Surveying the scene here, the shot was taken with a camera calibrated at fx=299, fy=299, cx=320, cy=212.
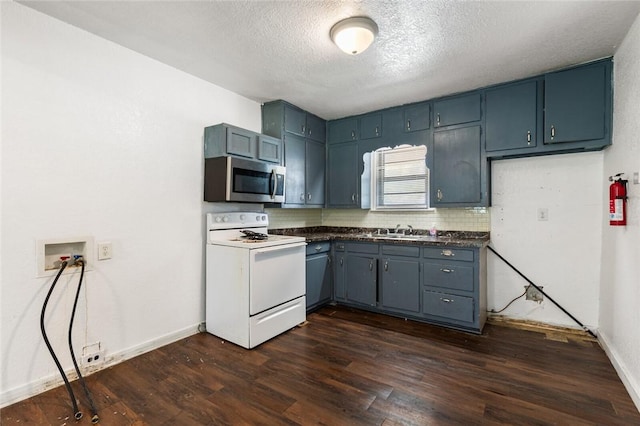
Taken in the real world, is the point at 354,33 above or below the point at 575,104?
above

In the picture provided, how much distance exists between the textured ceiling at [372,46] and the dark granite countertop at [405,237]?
63.8 inches

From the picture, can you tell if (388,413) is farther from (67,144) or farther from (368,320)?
(67,144)

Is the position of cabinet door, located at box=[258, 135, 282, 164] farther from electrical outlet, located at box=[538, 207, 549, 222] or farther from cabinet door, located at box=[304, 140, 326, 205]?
electrical outlet, located at box=[538, 207, 549, 222]

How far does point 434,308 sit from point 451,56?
7.85 feet

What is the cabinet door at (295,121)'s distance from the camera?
361 cm

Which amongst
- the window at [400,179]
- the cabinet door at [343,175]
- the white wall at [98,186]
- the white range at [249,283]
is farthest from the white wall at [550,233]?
the white wall at [98,186]

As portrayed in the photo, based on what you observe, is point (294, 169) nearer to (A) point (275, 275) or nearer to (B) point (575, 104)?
(A) point (275, 275)

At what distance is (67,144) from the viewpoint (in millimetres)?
2107

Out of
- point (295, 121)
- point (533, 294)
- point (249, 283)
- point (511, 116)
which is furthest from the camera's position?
point (295, 121)

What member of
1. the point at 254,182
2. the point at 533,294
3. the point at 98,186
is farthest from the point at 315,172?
the point at 533,294

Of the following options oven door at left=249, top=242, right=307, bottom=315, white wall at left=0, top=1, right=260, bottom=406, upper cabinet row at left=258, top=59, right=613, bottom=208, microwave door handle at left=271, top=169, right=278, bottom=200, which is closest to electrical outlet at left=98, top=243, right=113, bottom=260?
white wall at left=0, top=1, right=260, bottom=406

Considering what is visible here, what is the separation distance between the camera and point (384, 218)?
13.6ft

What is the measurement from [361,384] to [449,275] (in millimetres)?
1513

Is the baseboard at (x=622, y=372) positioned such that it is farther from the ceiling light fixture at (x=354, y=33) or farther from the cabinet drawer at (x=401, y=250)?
the ceiling light fixture at (x=354, y=33)
